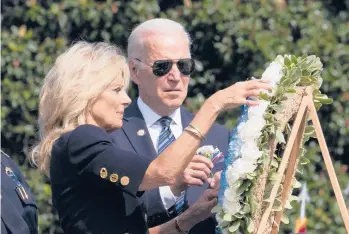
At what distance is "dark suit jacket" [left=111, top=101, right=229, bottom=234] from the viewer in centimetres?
513

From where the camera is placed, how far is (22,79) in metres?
7.96

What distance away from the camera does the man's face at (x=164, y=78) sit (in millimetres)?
5402

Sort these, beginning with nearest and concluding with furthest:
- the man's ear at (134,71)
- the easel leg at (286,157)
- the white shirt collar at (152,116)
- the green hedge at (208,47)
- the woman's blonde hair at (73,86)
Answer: the easel leg at (286,157) → the woman's blonde hair at (73,86) → the white shirt collar at (152,116) → the man's ear at (134,71) → the green hedge at (208,47)

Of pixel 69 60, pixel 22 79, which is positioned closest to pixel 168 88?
pixel 69 60

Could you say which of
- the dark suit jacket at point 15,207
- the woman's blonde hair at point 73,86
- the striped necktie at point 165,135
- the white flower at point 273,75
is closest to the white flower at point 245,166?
the white flower at point 273,75

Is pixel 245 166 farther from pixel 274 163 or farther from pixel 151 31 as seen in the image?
pixel 151 31

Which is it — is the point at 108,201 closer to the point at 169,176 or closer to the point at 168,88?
the point at 169,176

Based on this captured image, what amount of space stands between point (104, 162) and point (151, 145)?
1141 millimetres

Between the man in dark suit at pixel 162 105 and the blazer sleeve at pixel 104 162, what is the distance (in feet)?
2.91

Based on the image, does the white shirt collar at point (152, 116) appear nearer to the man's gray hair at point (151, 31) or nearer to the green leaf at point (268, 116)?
the man's gray hair at point (151, 31)

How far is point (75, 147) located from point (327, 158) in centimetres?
104

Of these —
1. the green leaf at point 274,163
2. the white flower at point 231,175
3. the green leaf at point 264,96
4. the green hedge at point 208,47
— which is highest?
the green leaf at point 264,96

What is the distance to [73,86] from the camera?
14.6ft

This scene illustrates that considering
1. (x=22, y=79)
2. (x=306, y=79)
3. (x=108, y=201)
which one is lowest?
(x=22, y=79)
